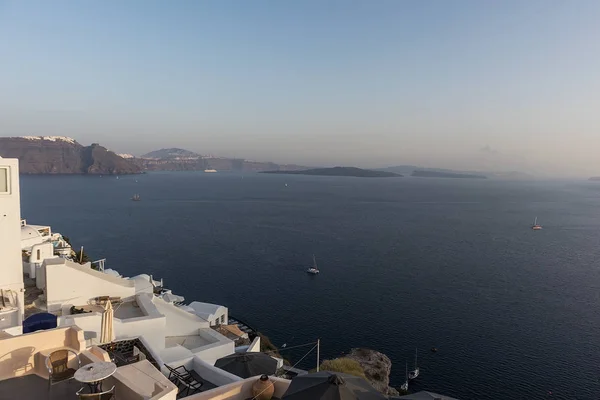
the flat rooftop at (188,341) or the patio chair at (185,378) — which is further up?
the patio chair at (185,378)

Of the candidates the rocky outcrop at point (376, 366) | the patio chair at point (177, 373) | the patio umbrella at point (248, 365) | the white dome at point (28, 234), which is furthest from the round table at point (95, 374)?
the white dome at point (28, 234)

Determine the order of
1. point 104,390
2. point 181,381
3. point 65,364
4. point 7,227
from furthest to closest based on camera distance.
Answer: point 7,227, point 181,381, point 65,364, point 104,390

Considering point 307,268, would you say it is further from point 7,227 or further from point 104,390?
point 104,390

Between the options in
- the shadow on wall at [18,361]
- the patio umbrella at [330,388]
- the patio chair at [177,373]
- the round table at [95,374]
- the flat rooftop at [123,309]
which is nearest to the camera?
the round table at [95,374]

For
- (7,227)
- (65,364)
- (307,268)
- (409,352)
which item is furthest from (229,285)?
(65,364)

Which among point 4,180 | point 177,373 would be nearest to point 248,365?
point 177,373

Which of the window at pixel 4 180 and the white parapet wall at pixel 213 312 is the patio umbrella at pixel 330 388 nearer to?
the window at pixel 4 180

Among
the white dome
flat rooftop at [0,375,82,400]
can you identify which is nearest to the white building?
flat rooftop at [0,375,82,400]
